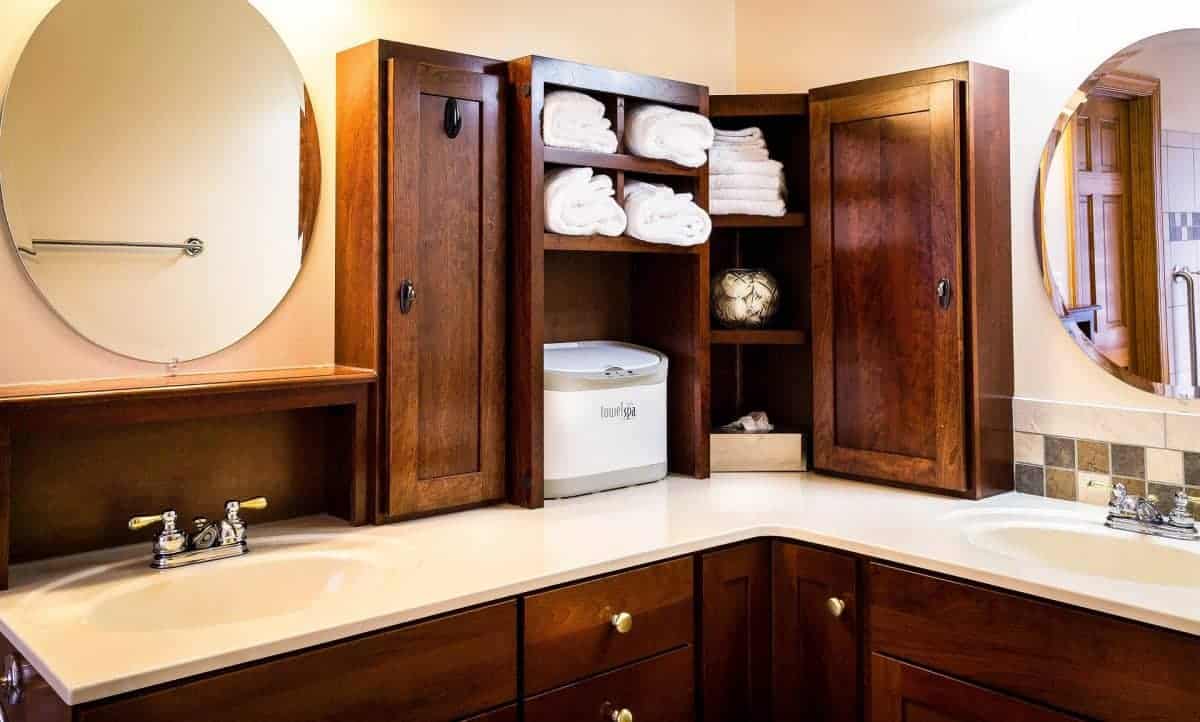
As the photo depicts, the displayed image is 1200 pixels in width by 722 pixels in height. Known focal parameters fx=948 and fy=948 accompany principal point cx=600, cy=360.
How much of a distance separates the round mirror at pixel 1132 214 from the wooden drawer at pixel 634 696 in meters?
1.20

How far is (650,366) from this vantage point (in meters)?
2.38

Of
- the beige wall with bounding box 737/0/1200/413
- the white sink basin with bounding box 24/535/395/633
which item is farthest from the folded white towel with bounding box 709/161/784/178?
the white sink basin with bounding box 24/535/395/633

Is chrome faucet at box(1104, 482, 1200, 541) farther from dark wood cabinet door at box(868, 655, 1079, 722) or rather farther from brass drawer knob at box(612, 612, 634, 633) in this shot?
brass drawer knob at box(612, 612, 634, 633)

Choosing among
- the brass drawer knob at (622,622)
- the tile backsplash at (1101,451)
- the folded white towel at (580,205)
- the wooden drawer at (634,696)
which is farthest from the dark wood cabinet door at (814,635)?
the folded white towel at (580,205)

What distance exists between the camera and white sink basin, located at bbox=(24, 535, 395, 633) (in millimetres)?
1528

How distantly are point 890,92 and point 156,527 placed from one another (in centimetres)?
192

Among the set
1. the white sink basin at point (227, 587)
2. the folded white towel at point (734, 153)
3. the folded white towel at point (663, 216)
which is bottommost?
the white sink basin at point (227, 587)

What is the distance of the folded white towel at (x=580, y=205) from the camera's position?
7.10ft

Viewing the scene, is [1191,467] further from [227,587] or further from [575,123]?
→ [227,587]

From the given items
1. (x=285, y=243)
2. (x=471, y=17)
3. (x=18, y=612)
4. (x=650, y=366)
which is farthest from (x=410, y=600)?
(x=471, y=17)

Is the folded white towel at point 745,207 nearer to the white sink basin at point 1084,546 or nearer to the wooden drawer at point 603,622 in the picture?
the white sink basin at point 1084,546

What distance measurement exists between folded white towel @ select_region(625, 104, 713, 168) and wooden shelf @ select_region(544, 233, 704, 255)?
212mm

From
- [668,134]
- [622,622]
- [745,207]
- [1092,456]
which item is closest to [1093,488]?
[1092,456]

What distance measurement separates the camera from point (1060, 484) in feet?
7.39
